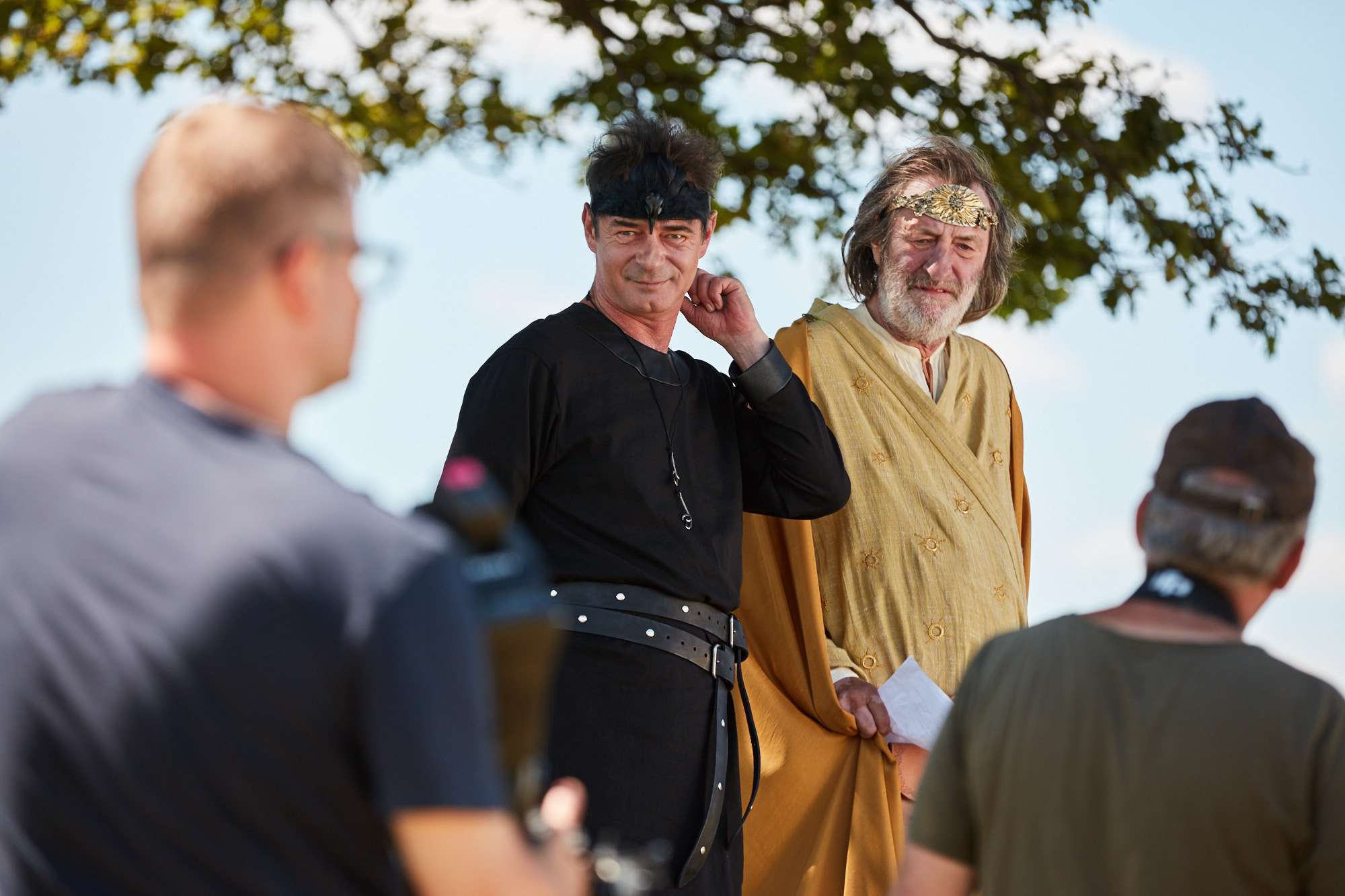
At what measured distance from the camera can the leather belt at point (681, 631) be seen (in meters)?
2.85

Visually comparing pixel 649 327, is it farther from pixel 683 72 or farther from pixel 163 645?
pixel 683 72

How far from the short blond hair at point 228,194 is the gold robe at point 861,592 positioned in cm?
227

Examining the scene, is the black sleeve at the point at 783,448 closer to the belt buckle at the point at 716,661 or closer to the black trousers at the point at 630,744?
the belt buckle at the point at 716,661

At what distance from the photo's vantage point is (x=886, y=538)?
11.7 ft

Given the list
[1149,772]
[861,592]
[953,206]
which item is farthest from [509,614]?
[953,206]

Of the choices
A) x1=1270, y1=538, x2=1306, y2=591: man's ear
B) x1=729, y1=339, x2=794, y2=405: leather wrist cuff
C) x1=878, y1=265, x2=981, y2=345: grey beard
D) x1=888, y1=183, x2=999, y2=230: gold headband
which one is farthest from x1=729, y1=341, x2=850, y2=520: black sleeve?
x1=1270, y1=538, x2=1306, y2=591: man's ear

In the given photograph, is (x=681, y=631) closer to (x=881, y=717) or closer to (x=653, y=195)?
(x=881, y=717)

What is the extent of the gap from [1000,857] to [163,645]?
1105mm

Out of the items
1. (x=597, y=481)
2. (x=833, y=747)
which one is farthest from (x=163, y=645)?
(x=833, y=747)

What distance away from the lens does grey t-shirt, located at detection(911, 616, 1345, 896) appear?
1.67 metres

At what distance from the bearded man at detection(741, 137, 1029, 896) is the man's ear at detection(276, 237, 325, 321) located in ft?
7.49

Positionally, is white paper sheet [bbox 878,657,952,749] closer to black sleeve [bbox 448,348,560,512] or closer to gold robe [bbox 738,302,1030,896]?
gold robe [bbox 738,302,1030,896]

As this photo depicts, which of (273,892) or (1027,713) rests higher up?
(1027,713)

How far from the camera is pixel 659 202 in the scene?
315 centimetres
